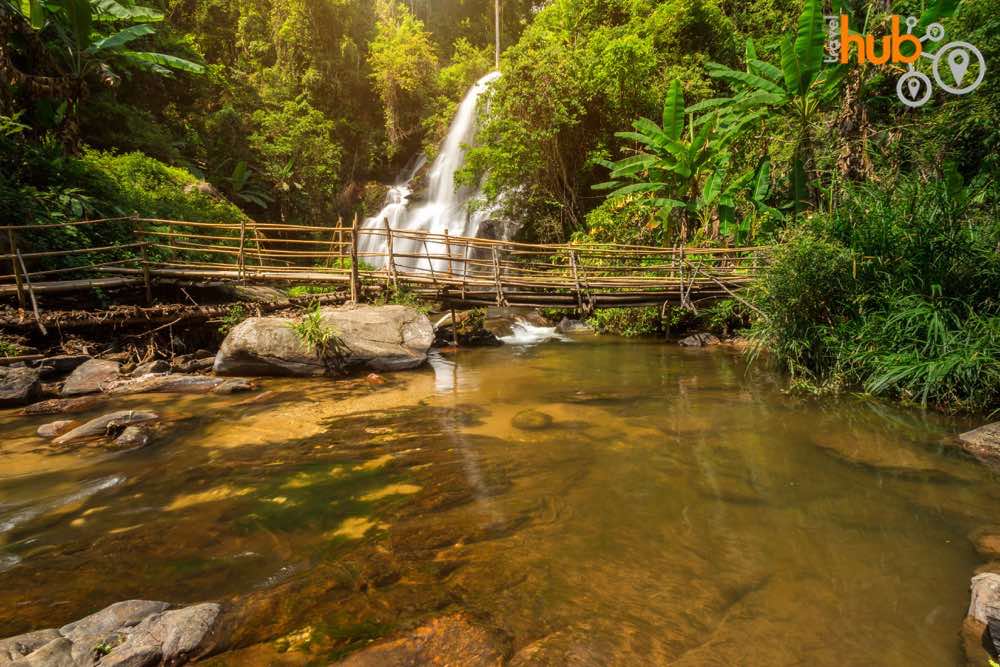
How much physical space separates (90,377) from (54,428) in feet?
6.47

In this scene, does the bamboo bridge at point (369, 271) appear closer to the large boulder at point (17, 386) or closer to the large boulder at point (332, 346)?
the large boulder at point (332, 346)

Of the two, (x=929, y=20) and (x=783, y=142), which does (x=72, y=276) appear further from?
(x=929, y=20)

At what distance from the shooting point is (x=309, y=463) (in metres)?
3.68

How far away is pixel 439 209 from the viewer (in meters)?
17.7

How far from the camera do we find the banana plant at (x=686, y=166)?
9.43 metres

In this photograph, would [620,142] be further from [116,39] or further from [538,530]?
[538,530]

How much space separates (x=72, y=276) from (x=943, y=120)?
1306 cm

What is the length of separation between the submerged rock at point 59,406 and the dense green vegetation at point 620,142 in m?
3.82

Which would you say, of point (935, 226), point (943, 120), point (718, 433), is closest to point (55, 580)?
point (718, 433)

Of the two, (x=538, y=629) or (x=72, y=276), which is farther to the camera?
(x=72, y=276)

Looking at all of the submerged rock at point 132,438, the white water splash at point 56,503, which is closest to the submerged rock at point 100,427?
the submerged rock at point 132,438

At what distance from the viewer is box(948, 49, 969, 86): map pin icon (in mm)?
6734

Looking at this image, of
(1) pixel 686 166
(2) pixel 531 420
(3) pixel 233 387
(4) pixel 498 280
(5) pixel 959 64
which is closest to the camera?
(2) pixel 531 420

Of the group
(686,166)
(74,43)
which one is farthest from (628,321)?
(74,43)
